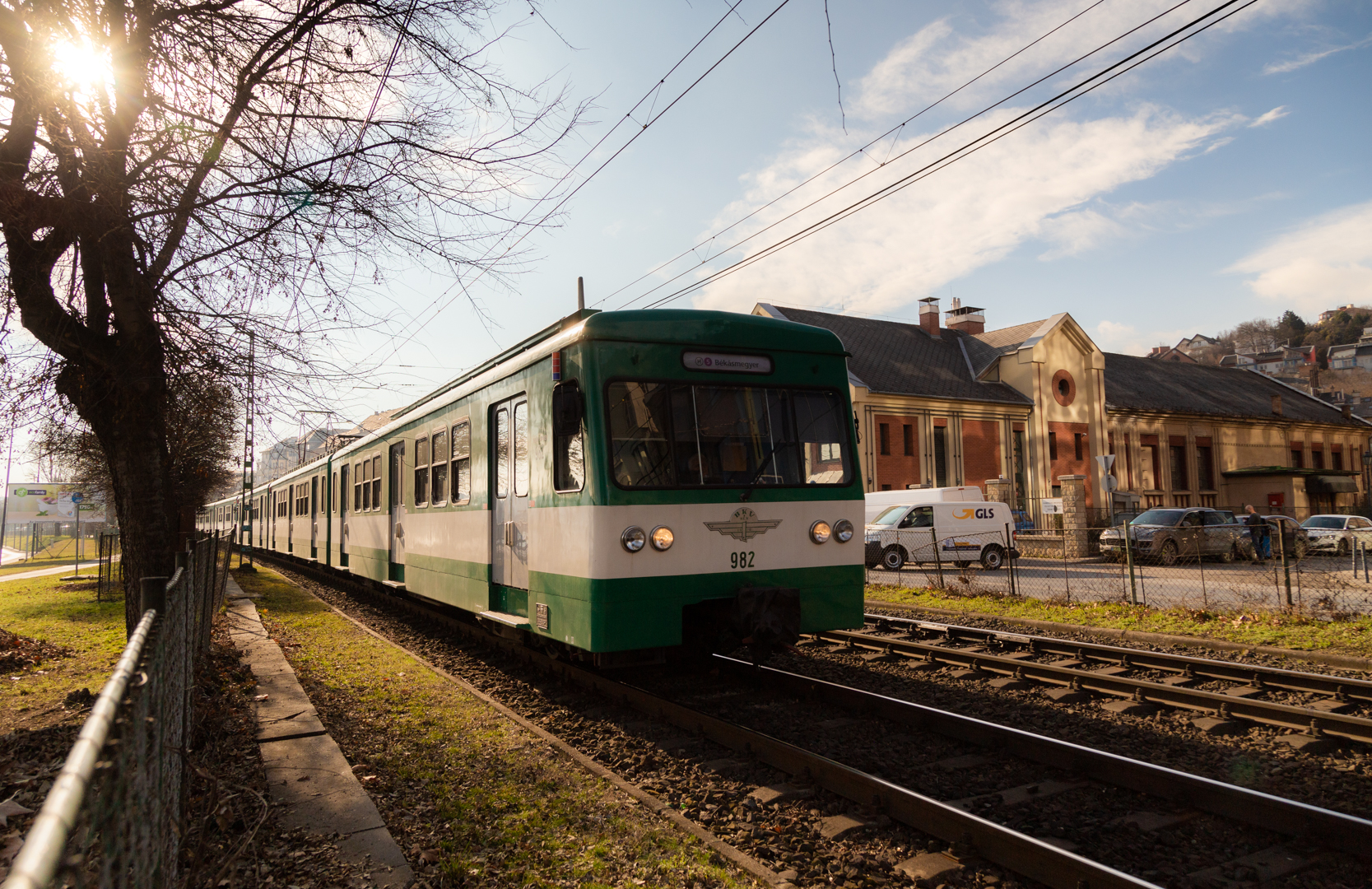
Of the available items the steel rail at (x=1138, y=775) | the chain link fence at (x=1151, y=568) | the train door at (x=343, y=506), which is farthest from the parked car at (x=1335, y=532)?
the train door at (x=343, y=506)

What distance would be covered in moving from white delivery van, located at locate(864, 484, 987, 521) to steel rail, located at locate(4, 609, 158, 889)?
76.8 ft

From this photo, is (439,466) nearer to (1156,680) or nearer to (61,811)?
(1156,680)

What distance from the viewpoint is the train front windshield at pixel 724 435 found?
6699 mm

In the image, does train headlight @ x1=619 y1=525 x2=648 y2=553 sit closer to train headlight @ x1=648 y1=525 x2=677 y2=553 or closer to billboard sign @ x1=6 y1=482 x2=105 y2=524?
train headlight @ x1=648 y1=525 x2=677 y2=553

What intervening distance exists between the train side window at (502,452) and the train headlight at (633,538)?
91.1 inches

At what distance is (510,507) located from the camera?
329 inches

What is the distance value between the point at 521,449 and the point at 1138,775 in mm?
5528

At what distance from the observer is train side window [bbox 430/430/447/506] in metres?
10.5

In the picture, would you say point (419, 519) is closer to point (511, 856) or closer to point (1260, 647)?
point (511, 856)

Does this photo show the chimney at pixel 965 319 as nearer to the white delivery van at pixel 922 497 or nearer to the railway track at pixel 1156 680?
the white delivery van at pixel 922 497

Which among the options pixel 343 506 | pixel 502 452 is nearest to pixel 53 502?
pixel 343 506

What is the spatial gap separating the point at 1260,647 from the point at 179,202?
453 inches

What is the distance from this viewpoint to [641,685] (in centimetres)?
795

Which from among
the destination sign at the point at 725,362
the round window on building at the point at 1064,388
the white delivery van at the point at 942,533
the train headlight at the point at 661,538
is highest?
Answer: the round window on building at the point at 1064,388
